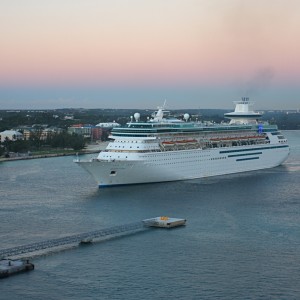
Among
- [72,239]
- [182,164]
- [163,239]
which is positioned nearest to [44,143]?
[182,164]

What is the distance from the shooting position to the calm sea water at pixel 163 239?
1008 cm

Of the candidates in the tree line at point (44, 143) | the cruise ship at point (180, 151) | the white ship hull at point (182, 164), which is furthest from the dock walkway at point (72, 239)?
the tree line at point (44, 143)

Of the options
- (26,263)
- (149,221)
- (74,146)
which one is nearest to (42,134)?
(74,146)

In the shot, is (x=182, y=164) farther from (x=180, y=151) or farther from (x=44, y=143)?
(x=44, y=143)

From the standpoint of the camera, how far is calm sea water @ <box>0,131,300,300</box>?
33.1 ft

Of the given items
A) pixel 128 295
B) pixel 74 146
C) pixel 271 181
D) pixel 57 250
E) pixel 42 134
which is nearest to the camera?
pixel 128 295

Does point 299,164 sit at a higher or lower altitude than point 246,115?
lower

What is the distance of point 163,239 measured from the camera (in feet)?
43.2

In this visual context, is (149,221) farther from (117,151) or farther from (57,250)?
(117,151)

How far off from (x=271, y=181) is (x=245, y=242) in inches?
362

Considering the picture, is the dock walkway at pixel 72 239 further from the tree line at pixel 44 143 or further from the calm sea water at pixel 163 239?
the tree line at pixel 44 143

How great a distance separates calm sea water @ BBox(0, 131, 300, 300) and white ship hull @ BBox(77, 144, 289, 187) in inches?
15.6

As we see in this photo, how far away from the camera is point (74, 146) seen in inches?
1502

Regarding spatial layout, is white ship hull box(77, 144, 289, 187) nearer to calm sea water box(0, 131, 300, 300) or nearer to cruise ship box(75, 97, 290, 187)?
cruise ship box(75, 97, 290, 187)
